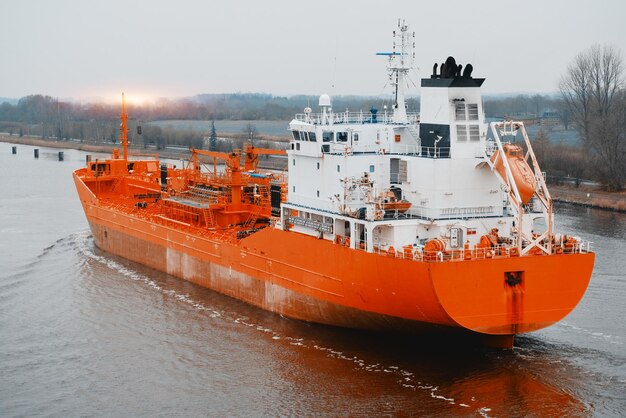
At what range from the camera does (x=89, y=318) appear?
23.4 meters

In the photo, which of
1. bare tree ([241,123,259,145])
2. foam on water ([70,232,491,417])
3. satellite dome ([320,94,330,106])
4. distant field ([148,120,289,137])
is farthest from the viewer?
distant field ([148,120,289,137])

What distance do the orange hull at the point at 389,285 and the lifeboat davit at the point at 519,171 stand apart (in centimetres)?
153

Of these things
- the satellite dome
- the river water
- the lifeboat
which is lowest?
the river water

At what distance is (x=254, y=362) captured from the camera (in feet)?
64.6

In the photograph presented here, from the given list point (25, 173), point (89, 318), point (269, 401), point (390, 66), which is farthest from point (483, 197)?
point (25, 173)

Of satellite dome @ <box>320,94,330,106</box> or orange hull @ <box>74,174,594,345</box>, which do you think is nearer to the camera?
orange hull @ <box>74,174,594,345</box>

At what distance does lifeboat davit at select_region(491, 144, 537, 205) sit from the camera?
18.5 meters

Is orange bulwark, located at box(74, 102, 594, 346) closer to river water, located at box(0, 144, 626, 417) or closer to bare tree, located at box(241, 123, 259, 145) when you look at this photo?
river water, located at box(0, 144, 626, 417)

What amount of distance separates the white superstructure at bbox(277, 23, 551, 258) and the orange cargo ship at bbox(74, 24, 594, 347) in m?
0.03

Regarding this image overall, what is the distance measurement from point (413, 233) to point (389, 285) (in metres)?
1.65

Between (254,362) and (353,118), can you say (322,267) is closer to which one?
(254,362)

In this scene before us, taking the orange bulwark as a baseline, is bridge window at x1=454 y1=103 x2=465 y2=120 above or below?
above

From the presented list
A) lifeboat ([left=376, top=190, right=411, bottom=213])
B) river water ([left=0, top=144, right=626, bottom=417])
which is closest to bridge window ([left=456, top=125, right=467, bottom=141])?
lifeboat ([left=376, top=190, right=411, bottom=213])

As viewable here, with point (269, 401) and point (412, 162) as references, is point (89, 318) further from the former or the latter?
point (412, 162)
